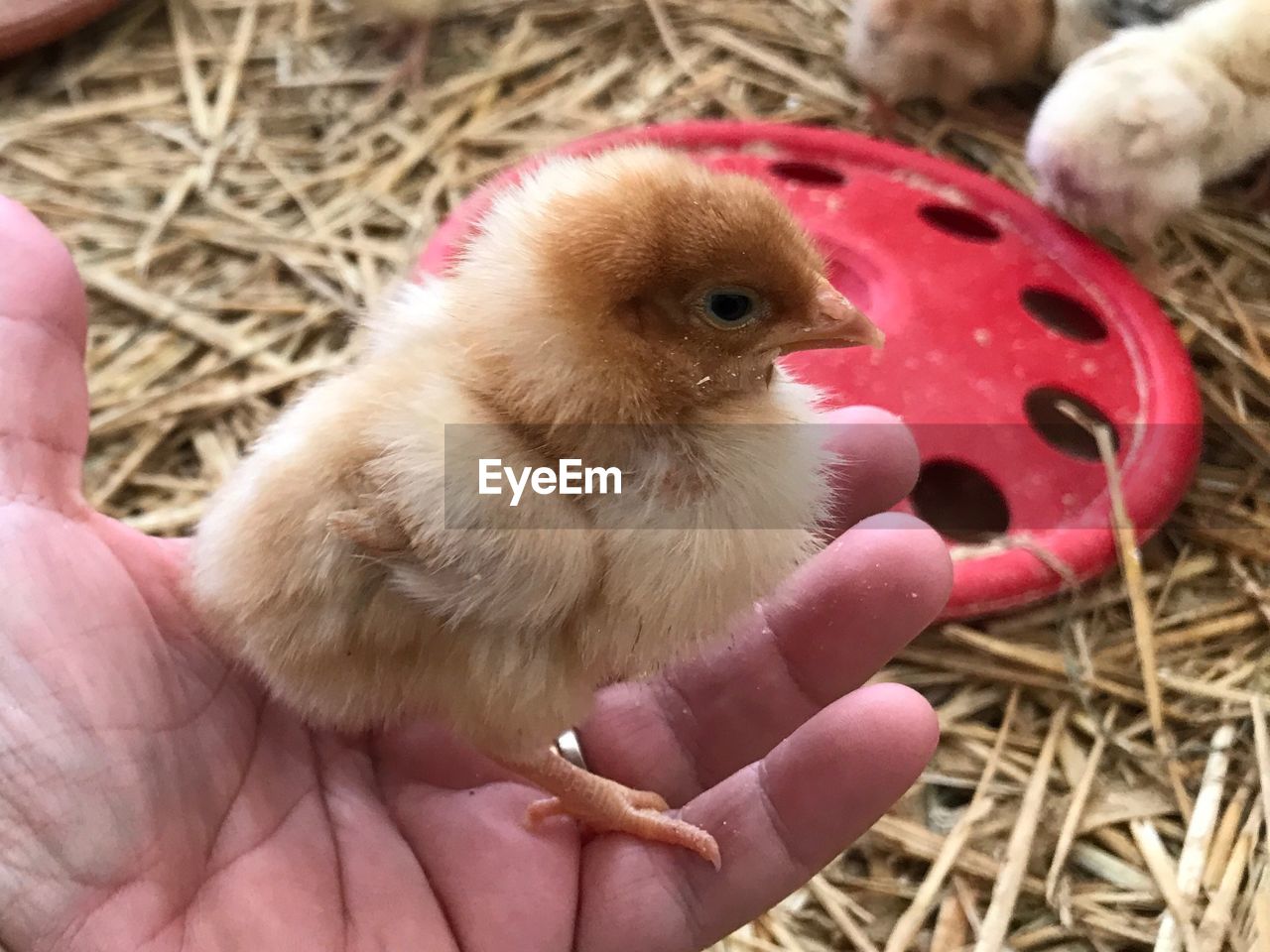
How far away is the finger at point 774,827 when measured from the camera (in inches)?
43.1

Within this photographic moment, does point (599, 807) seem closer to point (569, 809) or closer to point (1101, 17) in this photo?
point (569, 809)

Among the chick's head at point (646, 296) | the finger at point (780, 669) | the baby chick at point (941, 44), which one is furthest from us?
the baby chick at point (941, 44)

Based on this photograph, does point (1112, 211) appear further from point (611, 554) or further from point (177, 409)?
point (177, 409)

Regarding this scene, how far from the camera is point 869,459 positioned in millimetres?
1403

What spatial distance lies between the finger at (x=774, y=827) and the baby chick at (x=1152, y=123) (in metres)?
1.39

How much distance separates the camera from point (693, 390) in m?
0.99

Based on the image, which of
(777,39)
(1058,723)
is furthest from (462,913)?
(777,39)

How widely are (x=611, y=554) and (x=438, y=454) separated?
18 cm

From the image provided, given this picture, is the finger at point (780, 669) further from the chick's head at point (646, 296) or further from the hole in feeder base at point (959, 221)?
the hole in feeder base at point (959, 221)

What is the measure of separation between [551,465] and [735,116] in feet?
6.10

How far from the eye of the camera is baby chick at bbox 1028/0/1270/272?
2.09m

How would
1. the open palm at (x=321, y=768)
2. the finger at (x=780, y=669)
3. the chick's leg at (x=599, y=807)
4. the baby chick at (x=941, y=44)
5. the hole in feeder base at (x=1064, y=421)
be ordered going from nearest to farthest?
1. the open palm at (x=321, y=768)
2. the chick's leg at (x=599, y=807)
3. the finger at (x=780, y=669)
4. the hole in feeder base at (x=1064, y=421)
5. the baby chick at (x=941, y=44)

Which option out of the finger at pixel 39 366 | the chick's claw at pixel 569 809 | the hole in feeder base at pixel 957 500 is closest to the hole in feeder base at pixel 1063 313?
the hole in feeder base at pixel 957 500
